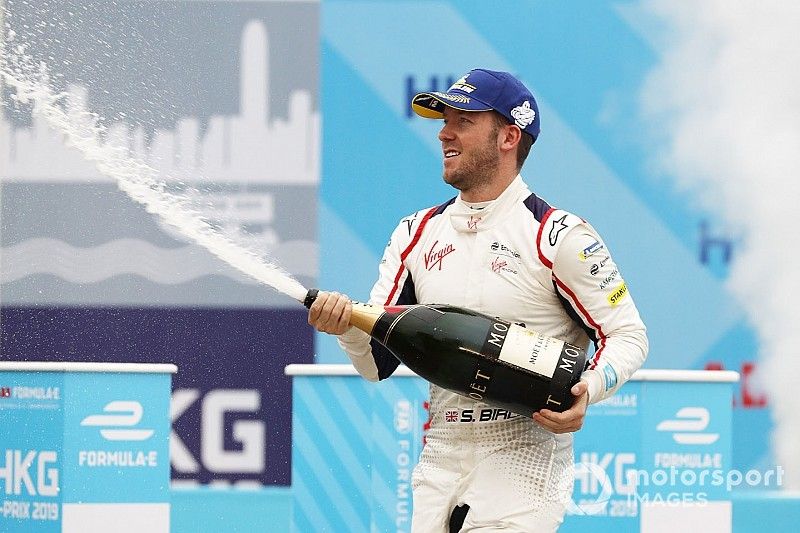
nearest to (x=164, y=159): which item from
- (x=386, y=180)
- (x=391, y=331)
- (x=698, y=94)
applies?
(x=386, y=180)

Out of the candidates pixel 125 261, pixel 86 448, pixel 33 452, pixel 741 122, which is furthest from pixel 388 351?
pixel 741 122

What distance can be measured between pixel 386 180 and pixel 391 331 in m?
3.11

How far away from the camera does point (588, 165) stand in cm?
627

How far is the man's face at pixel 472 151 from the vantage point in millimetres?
3443

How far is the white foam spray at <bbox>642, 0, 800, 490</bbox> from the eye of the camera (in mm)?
6254

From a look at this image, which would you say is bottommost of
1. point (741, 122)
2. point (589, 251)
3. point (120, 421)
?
point (120, 421)

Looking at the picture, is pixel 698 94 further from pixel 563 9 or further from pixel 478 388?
pixel 478 388

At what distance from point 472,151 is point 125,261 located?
3136 millimetres

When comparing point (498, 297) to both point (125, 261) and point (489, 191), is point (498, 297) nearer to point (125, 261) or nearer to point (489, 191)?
point (489, 191)

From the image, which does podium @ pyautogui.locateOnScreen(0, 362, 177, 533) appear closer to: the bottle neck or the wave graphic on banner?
A: the wave graphic on banner

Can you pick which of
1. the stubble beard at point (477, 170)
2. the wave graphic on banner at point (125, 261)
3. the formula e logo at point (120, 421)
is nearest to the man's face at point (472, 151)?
the stubble beard at point (477, 170)

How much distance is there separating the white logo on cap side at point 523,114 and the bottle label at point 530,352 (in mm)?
596

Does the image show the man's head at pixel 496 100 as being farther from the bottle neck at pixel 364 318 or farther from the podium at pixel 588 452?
the podium at pixel 588 452

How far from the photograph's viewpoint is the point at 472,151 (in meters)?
3.45
